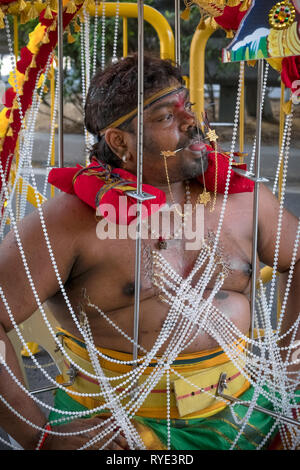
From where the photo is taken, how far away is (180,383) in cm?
174

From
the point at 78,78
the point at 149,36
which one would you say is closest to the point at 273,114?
the point at 149,36

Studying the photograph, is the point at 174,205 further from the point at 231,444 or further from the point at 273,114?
the point at 273,114

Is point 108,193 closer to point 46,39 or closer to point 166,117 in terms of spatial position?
point 166,117

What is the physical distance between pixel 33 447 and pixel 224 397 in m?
0.54

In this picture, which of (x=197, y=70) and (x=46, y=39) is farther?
(x=197, y=70)

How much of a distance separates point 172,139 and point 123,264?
0.35 m

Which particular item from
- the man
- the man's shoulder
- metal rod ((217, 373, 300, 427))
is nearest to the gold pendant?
the man

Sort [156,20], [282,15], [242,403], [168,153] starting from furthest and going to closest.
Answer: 1. [156,20]
2. [242,403]
3. [168,153]
4. [282,15]

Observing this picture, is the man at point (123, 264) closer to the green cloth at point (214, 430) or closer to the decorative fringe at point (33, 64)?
the green cloth at point (214, 430)

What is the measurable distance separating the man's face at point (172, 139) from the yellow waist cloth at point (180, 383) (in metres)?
0.51

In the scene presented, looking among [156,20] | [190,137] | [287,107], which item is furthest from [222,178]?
[156,20]

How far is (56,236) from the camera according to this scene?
65.2 inches

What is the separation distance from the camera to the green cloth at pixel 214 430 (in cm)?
172

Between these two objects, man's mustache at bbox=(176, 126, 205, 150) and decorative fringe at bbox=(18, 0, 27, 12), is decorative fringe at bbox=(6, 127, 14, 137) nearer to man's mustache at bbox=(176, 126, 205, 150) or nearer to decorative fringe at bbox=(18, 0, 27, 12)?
man's mustache at bbox=(176, 126, 205, 150)
